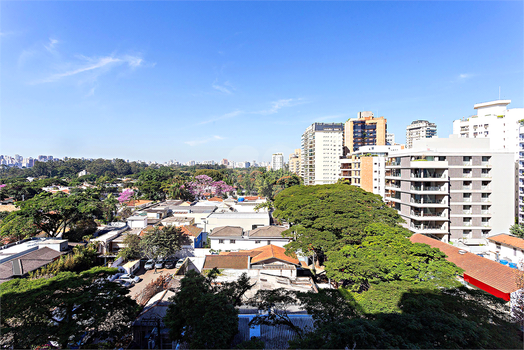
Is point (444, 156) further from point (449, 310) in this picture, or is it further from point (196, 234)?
point (196, 234)

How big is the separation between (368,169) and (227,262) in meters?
20.9

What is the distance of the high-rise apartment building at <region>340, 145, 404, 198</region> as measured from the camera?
85.6 feet

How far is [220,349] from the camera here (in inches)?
181

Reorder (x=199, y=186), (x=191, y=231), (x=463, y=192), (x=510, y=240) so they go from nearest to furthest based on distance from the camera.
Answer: (x=510, y=240) < (x=191, y=231) < (x=463, y=192) < (x=199, y=186)

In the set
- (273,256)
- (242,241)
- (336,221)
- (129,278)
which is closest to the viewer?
(273,256)

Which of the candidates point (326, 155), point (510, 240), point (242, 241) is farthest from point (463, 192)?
point (326, 155)

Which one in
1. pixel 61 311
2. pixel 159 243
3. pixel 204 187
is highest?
pixel 204 187

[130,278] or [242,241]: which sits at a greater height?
[242,241]

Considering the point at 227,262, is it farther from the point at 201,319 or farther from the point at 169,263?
the point at 201,319

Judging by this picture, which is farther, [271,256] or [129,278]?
[129,278]

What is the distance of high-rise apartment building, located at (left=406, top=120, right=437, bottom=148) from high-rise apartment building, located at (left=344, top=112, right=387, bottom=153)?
26.6 meters

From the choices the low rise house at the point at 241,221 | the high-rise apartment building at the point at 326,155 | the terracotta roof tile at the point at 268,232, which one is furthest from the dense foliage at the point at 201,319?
the high-rise apartment building at the point at 326,155

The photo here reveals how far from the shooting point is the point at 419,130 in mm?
70125

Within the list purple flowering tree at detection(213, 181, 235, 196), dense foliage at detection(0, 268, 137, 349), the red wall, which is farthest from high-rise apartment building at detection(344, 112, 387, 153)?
dense foliage at detection(0, 268, 137, 349)
